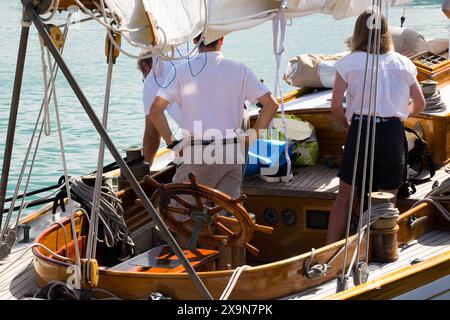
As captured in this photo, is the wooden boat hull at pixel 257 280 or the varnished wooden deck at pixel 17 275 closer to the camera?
the wooden boat hull at pixel 257 280

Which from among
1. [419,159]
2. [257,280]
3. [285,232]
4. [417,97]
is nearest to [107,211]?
[257,280]

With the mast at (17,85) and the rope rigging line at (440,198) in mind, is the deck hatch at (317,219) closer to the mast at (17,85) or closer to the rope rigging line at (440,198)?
the rope rigging line at (440,198)

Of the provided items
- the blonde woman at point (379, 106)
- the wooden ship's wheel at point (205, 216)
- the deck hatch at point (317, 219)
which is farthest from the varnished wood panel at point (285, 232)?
the wooden ship's wheel at point (205, 216)

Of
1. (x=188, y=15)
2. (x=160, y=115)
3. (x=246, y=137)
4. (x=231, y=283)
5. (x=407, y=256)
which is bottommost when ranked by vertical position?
(x=407, y=256)

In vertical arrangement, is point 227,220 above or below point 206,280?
above

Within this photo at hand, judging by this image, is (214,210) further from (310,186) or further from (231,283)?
(310,186)

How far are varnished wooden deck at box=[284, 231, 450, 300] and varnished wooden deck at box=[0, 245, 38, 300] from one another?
4.34 ft

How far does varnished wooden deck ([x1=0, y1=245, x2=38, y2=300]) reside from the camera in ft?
14.3

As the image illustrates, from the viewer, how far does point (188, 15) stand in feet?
13.0

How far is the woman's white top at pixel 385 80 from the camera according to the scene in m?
4.73

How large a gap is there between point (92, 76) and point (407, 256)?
15.9m

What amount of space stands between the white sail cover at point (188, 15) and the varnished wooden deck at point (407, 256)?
135 cm
